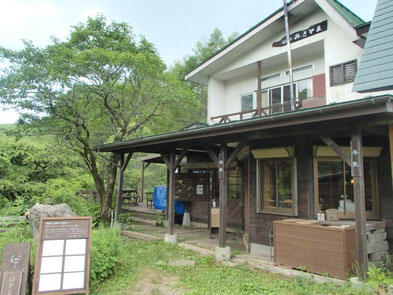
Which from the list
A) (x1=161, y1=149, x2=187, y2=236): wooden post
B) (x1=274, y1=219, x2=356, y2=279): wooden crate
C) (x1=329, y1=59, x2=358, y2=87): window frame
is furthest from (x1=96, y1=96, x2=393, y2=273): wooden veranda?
(x1=329, y1=59, x2=358, y2=87): window frame

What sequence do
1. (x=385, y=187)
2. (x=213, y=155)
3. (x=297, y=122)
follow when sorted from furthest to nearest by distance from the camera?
(x=213, y=155)
(x=385, y=187)
(x=297, y=122)

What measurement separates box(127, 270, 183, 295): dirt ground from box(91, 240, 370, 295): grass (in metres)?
0.07

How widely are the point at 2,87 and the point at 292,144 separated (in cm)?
845

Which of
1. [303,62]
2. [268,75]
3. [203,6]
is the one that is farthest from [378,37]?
[203,6]

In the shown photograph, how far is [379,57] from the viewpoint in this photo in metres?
5.14

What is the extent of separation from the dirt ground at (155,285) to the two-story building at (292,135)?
4.87 feet

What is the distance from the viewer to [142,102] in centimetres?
1133

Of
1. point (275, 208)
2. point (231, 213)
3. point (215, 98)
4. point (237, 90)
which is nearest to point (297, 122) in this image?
point (275, 208)

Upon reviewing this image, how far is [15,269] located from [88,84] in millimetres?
6767

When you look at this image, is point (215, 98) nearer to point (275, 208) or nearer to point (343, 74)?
point (343, 74)

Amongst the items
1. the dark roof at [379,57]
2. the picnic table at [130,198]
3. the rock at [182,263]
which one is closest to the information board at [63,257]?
the rock at [182,263]

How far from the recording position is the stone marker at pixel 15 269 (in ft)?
12.5

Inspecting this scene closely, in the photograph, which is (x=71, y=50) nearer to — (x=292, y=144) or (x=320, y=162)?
(x=292, y=144)

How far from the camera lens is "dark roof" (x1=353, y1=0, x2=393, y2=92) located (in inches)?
190
